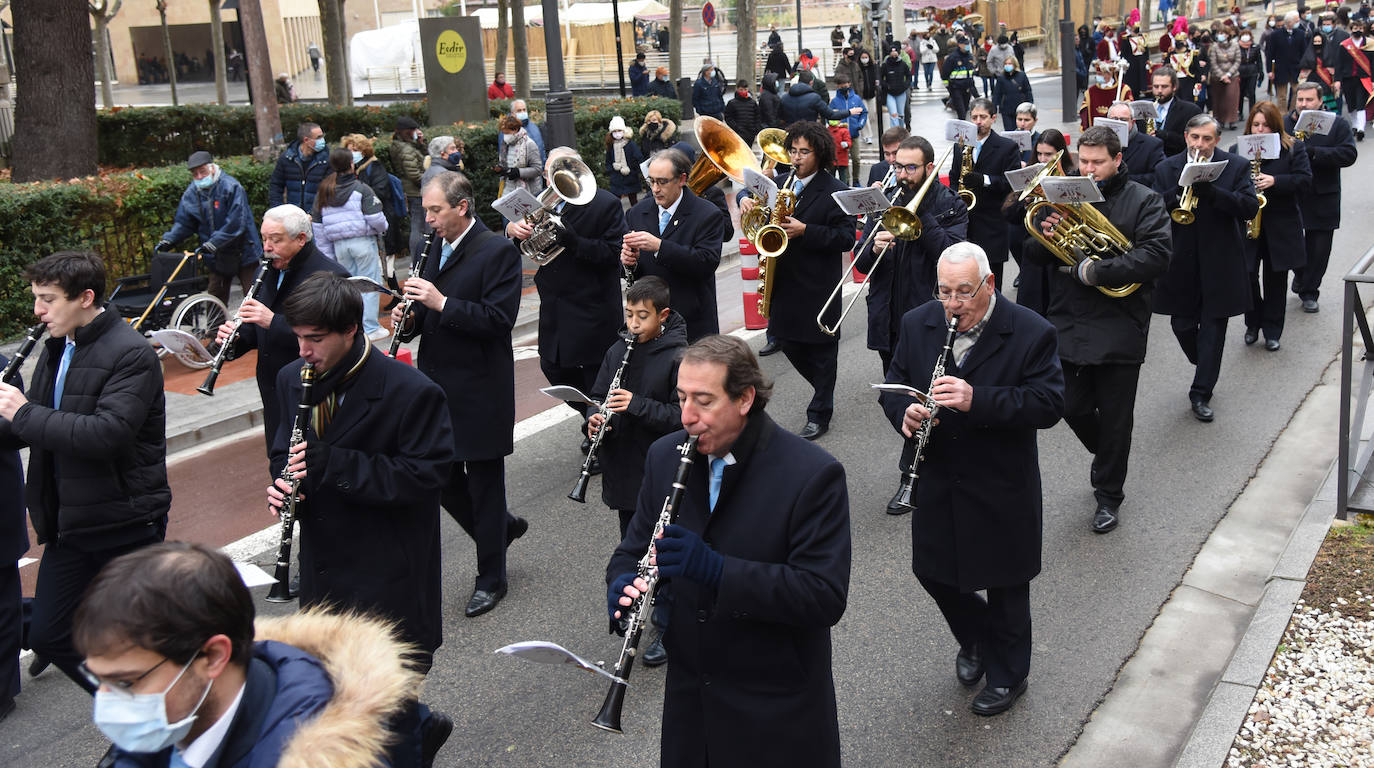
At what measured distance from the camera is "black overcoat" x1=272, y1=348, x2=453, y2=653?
4297mm

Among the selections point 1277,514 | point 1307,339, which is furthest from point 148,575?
point 1307,339

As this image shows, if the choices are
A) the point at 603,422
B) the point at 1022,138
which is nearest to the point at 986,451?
the point at 603,422

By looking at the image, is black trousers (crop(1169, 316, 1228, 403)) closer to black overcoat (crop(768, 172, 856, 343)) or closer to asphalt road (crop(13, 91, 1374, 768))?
asphalt road (crop(13, 91, 1374, 768))

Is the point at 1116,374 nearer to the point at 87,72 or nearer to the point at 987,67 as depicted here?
the point at 87,72

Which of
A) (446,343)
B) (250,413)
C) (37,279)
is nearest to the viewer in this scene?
(37,279)

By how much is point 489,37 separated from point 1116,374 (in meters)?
49.5

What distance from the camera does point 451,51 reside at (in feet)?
58.6

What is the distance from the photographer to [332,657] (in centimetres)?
262

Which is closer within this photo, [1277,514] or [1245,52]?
[1277,514]

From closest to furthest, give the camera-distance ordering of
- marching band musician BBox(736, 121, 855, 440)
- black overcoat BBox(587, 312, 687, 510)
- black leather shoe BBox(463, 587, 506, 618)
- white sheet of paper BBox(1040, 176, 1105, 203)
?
black overcoat BBox(587, 312, 687, 510) < black leather shoe BBox(463, 587, 506, 618) < white sheet of paper BBox(1040, 176, 1105, 203) < marching band musician BBox(736, 121, 855, 440)

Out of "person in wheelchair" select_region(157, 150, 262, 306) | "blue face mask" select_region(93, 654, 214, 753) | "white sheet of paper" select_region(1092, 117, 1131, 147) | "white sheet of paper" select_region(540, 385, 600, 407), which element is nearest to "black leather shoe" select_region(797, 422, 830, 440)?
"white sheet of paper" select_region(540, 385, 600, 407)

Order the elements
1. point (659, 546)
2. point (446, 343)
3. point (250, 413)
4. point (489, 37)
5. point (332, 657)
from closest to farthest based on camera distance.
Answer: point (332, 657) < point (659, 546) < point (446, 343) < point (250, 413) < point (489, 37)

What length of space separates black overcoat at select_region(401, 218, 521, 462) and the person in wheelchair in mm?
6397

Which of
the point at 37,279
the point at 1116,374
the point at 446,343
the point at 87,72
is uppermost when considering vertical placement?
the point at 87,72
